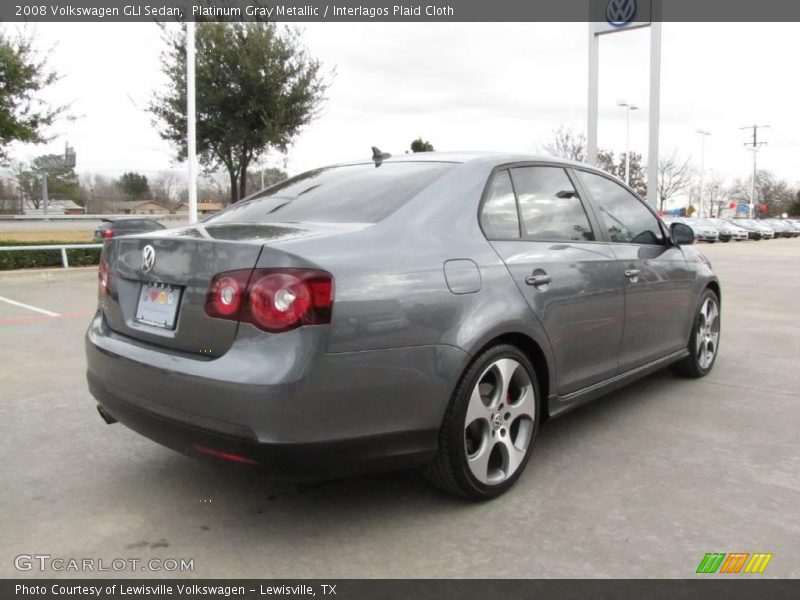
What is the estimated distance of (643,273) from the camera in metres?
4.10

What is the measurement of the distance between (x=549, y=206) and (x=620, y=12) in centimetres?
1130

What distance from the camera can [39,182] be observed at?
64.6 m

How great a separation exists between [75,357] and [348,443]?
431 cm

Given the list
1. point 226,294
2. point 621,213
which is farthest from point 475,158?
point 226,294

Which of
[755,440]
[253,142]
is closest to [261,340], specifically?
[755,440]

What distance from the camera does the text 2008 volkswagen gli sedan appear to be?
2371 millimetres

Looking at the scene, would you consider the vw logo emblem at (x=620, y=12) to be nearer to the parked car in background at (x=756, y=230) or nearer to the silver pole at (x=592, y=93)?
the silver pole at (x=592, y=93)

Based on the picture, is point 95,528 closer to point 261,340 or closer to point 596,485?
point 261,340

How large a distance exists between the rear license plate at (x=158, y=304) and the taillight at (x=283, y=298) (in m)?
0.38

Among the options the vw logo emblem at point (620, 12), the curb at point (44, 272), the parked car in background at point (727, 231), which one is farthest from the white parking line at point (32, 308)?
the parked car in background at point (727, 231)

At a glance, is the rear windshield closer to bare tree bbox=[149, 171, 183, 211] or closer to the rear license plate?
the rear license plate

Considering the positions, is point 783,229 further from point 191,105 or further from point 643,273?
point 643,273

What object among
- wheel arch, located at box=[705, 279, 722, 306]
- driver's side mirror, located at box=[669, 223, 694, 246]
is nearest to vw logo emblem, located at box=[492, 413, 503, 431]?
driver's side mirror, located at box=[669, 223, 694, 246]
